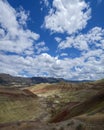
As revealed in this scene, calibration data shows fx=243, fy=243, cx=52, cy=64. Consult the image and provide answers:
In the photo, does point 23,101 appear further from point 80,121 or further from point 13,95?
point 80,121

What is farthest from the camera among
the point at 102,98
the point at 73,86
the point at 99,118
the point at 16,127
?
the point at 73,86

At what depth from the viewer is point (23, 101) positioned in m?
95.5

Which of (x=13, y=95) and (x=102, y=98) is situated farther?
(x=13, y=95)

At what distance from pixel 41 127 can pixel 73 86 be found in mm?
135731

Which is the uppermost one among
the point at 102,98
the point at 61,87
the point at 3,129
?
the point at 61,87

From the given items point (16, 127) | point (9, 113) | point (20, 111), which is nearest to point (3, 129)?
point (16, 127)

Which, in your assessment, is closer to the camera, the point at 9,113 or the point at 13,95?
the point at 9,113

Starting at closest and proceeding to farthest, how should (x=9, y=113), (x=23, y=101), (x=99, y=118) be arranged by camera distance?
(x=99, y=118)
(x=9, y=113)
(x=23, y=101)

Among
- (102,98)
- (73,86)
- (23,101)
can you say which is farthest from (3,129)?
(73,86)

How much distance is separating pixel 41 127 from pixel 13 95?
2437 inches

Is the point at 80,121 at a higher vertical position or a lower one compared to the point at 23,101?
lower

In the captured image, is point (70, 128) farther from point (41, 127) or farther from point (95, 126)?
point (41, 127)

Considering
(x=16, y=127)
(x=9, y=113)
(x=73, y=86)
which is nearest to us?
(x=16, y=127)

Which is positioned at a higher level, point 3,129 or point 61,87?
point 61,87
